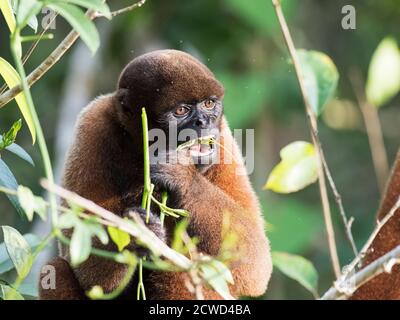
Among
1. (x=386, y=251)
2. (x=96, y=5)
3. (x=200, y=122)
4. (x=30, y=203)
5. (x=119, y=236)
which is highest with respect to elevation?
(x=96, y=5)

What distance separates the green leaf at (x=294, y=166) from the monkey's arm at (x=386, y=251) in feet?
1.96

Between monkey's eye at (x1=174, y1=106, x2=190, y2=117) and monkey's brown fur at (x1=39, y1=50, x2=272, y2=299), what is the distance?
48 mm

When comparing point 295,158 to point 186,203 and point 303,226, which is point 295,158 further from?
point 303,226

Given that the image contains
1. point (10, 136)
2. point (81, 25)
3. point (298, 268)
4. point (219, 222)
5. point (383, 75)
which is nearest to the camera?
point (81, 25)

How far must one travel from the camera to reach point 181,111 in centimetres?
406

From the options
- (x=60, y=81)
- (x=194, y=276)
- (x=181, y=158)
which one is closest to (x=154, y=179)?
(x=181, y=158)

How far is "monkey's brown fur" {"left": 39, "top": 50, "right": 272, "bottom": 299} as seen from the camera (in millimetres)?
3896

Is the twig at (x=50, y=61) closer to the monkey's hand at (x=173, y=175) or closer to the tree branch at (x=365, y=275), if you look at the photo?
the monkey's hand at (x=173, y=175)

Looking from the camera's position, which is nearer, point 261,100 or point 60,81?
point 261,100

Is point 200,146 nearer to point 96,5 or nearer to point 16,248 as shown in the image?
point 16,248

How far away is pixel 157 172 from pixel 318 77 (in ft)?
3.20

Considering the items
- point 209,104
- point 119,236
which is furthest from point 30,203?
point 209,104

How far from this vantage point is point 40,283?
406cm

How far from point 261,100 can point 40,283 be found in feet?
15.7
